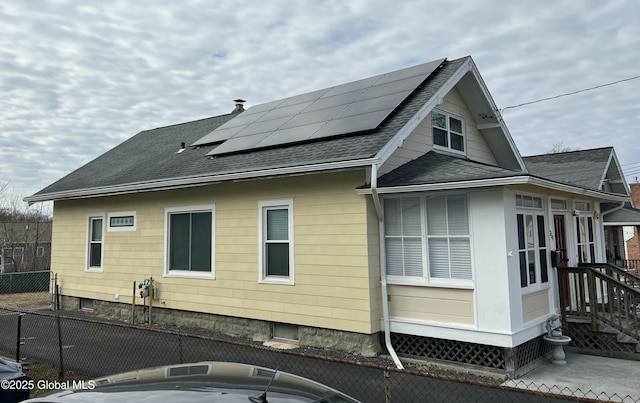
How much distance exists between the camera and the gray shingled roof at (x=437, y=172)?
22.1 feet

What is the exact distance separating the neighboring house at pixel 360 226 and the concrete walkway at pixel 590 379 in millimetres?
352

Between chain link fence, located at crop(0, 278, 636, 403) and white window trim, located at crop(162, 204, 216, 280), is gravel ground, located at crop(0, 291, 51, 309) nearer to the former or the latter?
chain link fence, located at crop(0, 278, 636, 403)

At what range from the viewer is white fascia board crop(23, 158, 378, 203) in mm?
7491

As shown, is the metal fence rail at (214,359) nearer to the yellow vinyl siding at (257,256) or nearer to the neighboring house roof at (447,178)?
the yellow vinyl siding at (257,256)

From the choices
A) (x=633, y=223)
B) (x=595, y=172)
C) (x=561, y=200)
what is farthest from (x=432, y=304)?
(x=633, y=223)

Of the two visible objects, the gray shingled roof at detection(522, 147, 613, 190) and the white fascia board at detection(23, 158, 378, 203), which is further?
the gray shingled roof at detection(522, 147, 613, 190)

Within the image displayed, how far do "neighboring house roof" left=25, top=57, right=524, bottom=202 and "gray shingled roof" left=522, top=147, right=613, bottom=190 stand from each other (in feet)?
9.11

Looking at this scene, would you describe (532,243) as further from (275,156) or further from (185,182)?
(185,182)

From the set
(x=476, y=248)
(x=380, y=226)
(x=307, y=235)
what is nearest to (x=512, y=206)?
(x=476, y=248)

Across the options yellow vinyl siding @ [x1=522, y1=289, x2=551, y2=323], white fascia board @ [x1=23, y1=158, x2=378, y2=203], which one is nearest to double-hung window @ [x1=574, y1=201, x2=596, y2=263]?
yellow vinyl siding @ [x1=522, y1=289, x2=551, y2=323]

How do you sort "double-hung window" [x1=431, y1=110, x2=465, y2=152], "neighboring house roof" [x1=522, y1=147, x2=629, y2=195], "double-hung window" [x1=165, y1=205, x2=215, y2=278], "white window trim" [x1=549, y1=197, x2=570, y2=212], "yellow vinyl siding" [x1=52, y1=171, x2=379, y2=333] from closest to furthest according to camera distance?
"yellow vinyl siding" [x1=52, y1=171, x2=379, y2=333]
"white window trim" [x1=549, y1=197, x2=570, y2=212]
"double-hung window" [x1=431, y1=110, x2=465, y2=152]
"double-hung window" [x1=165, y1=205, x2=215, y2=278]
"neighboring house roof" [x1=522, y1=147, x2=629, y2=195]

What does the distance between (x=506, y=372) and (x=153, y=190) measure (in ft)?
27.5

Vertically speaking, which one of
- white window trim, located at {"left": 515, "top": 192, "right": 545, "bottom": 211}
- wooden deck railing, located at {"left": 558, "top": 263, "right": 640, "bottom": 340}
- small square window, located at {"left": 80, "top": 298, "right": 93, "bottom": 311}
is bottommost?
small square window, located at {"left": 80, "top": 298, "right": 93, "bottom": 311}

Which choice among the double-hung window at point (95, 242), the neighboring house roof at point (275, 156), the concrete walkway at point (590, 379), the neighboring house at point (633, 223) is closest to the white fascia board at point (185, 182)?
the neighboring house roof at point (275, 156)
